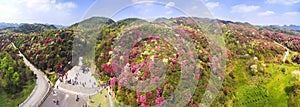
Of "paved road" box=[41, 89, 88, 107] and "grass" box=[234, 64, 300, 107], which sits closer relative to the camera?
"paved road" box=[41, 89, 88, 107]

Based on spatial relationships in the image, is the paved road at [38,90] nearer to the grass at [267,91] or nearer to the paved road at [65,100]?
the paved road at [65,100]

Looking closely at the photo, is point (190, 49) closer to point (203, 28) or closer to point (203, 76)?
point (203, 76)

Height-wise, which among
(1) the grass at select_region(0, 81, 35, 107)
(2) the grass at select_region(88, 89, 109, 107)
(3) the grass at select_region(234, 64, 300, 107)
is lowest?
(3) the grass at select_region(234, 64, 300, 107)

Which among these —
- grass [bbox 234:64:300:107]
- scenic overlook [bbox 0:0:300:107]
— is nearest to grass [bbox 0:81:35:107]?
scenic overlook [bbox 0:0:300:107]

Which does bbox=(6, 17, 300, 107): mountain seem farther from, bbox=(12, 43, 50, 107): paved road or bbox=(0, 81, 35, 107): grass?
bbox=(0, 81, 35, 107): grass

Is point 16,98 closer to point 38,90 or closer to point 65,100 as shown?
point 38,90

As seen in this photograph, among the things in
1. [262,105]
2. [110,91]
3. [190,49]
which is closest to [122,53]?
[110,91]

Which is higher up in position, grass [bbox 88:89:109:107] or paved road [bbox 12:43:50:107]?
paved road [bbox 12:43:50:107]
